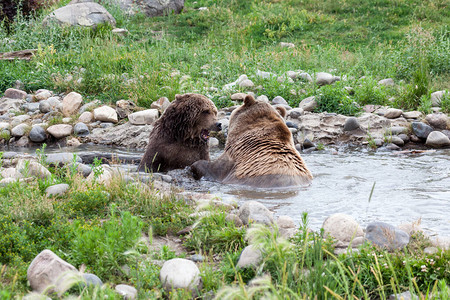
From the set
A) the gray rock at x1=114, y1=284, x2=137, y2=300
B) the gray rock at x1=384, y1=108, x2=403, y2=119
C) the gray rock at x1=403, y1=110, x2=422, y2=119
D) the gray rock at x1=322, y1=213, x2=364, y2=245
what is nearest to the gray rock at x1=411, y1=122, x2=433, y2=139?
the gray rock at x1=403, y1=110, x2=422, y2=119

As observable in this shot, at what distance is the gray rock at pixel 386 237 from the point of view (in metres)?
3.51

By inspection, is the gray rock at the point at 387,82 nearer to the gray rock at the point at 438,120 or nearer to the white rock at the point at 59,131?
the gray rock at the point at 438,120

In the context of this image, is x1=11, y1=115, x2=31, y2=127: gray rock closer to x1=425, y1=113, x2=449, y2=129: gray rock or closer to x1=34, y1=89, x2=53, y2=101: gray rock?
x1=34, y1=89, x2=53, y2=101: gray rock

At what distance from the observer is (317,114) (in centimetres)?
1051

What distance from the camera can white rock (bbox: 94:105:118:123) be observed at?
1116 centimetres

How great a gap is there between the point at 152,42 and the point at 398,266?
1621cm

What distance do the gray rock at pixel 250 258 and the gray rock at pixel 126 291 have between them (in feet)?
2.34

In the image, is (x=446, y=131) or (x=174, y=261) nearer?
(x=174, y=261)

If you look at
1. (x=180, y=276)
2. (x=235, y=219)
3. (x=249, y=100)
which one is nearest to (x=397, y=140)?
(x=249, y=100)

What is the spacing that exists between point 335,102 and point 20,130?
23.0 ft

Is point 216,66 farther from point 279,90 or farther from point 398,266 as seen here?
point 398,266

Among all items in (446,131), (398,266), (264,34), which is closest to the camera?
(398,266)

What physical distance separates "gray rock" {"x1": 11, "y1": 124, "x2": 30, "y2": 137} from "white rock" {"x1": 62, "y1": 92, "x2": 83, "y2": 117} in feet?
3.33

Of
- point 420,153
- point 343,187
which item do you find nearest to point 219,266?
point 343,187
